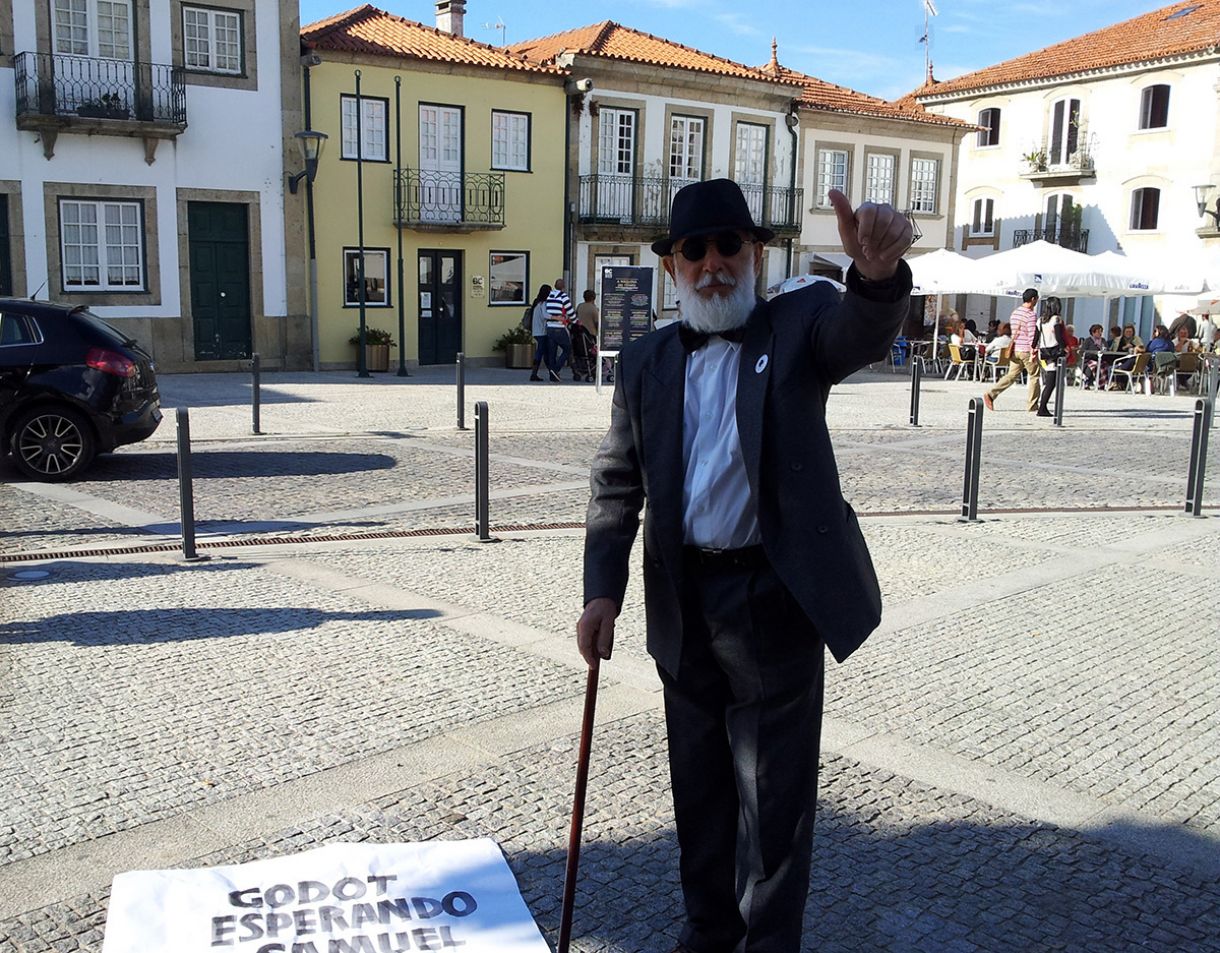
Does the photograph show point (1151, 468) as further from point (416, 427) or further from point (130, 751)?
point (130, 751)

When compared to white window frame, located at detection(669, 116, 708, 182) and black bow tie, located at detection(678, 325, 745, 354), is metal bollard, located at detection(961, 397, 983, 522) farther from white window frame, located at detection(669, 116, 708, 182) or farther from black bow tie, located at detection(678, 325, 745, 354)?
white window frame, located at detection(669, 116, 708, 182)

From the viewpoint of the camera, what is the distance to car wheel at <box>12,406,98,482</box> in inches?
416

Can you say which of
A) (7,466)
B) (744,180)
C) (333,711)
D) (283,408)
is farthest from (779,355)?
(744,180)

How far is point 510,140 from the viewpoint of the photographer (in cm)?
2794

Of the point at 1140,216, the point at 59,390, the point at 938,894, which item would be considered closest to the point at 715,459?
the point at 938,894

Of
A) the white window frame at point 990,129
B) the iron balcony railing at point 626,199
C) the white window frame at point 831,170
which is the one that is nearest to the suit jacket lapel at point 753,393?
the iron balcony railing at point 626,199

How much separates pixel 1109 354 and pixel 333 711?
23.0m

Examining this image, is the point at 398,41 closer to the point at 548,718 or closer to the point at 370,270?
the point at 370,270

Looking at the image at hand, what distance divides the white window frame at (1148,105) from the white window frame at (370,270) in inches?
1010

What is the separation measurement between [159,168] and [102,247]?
181 cm

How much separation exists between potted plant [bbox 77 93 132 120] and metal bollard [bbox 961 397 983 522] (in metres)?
18.0

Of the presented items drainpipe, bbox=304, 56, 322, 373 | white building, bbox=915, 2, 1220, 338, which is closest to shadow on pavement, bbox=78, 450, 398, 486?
drainpipe, bbox=304, 56, 322, 373

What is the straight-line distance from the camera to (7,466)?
1085cm

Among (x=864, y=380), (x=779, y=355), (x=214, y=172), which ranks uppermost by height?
(x=214, y=172)
